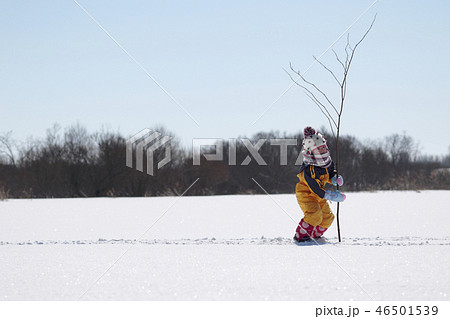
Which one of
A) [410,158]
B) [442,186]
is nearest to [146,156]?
[442,186]

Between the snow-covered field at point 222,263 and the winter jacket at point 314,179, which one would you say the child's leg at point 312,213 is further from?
the snow-covered field at point 222,263

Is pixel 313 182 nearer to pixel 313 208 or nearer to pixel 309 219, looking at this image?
pixel 313 208

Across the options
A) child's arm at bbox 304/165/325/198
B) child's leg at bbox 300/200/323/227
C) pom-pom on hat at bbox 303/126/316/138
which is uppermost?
pom-pom on hat at bbox 303/126/316/138

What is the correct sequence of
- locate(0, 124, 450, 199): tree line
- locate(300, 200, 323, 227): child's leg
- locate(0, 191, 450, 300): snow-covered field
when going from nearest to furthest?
locate(0, 191, 450, 300): snow-covered field < locate(300, 200, 323, 227): child's leg < locate(0, 124, 450, 199): tree line

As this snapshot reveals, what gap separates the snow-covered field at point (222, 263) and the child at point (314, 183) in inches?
8.7

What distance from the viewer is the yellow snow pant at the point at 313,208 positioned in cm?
529

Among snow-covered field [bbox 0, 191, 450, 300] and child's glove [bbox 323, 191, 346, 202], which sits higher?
child's glove [bbox 323, 191, 346, 202]

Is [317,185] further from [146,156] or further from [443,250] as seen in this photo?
[146,156]

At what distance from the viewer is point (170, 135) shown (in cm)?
2164

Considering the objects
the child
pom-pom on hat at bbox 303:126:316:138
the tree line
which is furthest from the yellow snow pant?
the tree line

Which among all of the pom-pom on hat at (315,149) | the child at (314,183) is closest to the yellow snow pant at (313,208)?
the child at (314,183)

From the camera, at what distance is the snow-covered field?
3.06 metres

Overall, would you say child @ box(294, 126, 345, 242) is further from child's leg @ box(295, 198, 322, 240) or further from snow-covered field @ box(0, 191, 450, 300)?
snow-covered field @ box(0, 191, 450, 300)

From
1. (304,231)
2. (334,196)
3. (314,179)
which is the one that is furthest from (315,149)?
(304,231)
